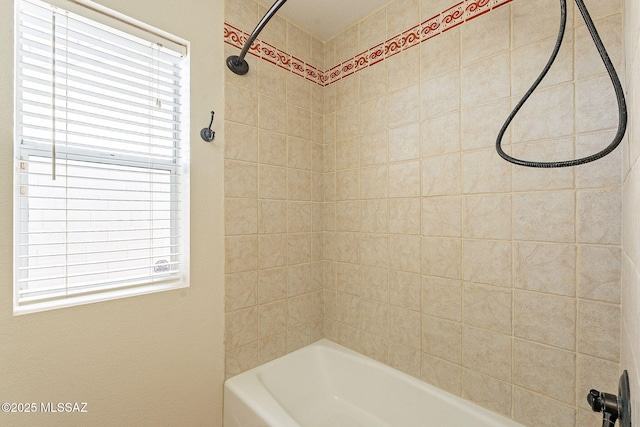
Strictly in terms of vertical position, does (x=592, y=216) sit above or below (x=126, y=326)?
above

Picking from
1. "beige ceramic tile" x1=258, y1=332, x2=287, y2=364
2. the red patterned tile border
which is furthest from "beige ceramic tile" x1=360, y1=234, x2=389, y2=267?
the red patterned tile border

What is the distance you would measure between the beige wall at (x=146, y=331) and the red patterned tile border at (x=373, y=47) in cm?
20

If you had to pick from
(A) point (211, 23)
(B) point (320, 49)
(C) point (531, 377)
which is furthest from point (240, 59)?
(C) point (531, 377)

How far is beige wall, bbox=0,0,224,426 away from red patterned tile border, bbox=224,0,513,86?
0.20 meters

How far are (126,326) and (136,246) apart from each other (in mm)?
306

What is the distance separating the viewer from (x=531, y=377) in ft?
3.48

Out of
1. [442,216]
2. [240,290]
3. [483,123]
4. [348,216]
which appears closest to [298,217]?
[348,216]

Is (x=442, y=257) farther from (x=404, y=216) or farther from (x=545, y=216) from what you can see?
(x=545, y=216)

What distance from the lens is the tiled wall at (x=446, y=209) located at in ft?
3.15

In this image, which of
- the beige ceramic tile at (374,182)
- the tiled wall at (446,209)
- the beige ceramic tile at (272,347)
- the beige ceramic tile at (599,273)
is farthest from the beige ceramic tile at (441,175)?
the beige ceramic tile at (272,347)

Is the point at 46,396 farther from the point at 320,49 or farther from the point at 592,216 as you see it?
the point at 320,49

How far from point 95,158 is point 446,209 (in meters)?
1.44

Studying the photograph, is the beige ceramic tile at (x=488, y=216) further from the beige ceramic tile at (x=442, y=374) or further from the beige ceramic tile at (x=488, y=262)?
the beige ceramic tile at (x=442, y=374)

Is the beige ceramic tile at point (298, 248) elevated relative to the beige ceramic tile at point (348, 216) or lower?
lower
